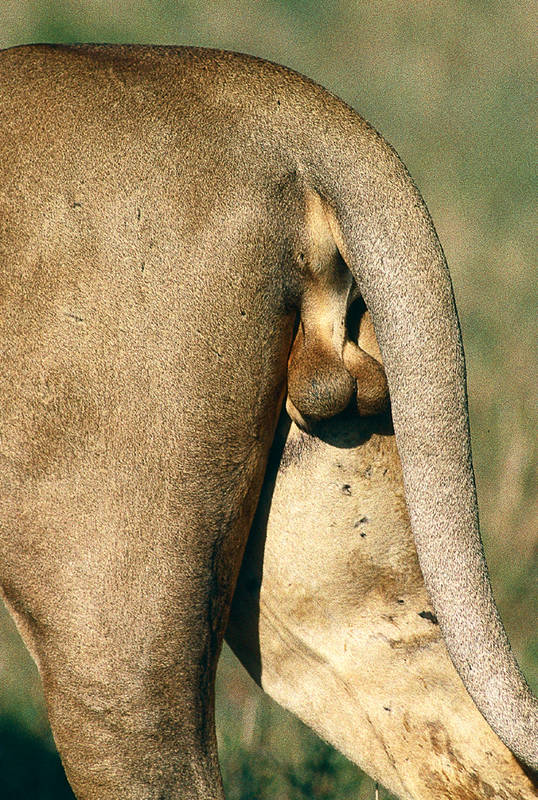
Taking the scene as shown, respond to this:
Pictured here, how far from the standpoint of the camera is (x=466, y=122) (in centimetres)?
580

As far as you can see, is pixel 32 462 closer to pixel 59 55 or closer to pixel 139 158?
pixel 139 158

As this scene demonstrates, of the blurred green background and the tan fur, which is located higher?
the blurred green background

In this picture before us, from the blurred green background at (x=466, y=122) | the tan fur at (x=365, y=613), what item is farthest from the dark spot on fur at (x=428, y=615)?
the blurred green background at (x=466, y=122)

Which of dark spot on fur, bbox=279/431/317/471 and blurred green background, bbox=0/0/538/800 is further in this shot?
blurred green background, bbox=0/0/538/800

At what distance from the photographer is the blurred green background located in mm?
5246

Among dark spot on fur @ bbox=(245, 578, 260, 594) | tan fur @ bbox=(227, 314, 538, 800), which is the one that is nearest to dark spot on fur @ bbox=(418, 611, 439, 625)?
tan fur @ bbox=(227, 314, 538, 800)

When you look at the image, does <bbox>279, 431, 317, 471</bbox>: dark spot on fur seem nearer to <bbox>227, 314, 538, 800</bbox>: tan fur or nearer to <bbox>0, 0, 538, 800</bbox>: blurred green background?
<bbox>227, 314, 538, 800</bbox>: tan fur

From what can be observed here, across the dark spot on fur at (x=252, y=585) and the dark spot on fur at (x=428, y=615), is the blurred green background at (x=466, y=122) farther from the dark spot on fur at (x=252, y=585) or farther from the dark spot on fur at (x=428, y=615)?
the dark spot on fur at (x=428, y=615)

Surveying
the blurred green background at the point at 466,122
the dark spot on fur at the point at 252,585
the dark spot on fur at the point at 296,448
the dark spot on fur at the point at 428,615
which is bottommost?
the dark spot on fur at the point at 252,585

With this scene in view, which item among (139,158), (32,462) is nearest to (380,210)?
(139,158)

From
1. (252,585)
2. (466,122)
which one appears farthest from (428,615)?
(466,122)

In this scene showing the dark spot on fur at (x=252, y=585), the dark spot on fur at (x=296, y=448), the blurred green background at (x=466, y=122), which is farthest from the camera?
the blurred green background at (x=466, y=122)

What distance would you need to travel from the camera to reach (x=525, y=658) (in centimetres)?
492

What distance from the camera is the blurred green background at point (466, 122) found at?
5.25m
